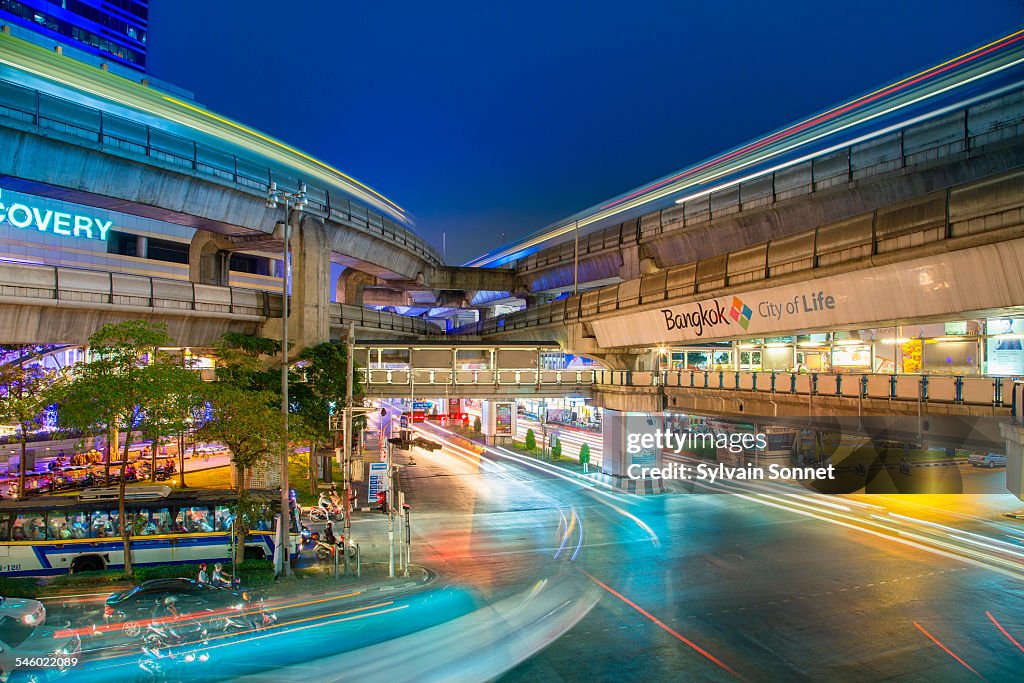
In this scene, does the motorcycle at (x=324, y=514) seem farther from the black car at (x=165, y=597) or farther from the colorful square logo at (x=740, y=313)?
the colorful square logo at (x=740, y=313)

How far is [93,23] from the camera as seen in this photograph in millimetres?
94375

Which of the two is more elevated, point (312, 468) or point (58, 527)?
point (58, 527)

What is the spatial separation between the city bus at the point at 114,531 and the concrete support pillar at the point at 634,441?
738 inches

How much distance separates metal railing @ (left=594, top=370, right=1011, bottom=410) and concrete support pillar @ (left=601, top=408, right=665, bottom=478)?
3.87 m

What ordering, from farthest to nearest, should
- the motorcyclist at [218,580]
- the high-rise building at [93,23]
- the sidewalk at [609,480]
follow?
the high-rise building at [93,23]
the sidewalk at [609,480]
the motorcyclist at [218,580]

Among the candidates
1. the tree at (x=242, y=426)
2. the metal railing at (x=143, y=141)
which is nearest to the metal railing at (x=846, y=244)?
the tree at (x=242, y=426)

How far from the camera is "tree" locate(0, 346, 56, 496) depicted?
980 inches

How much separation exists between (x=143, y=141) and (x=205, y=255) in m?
10.7

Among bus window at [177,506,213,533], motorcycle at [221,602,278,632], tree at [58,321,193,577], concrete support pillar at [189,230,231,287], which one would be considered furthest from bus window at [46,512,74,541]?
concrete support pillar at [189,230,231,287]

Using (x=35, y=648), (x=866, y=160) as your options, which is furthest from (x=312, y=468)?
(x=866, y=160)

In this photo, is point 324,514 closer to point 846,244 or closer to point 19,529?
point 19,529

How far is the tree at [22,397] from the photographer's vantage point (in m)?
24.9

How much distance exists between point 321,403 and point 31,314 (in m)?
12.4

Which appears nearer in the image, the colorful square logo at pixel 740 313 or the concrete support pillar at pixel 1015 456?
the concrete support pillar at pixel 1015 456
